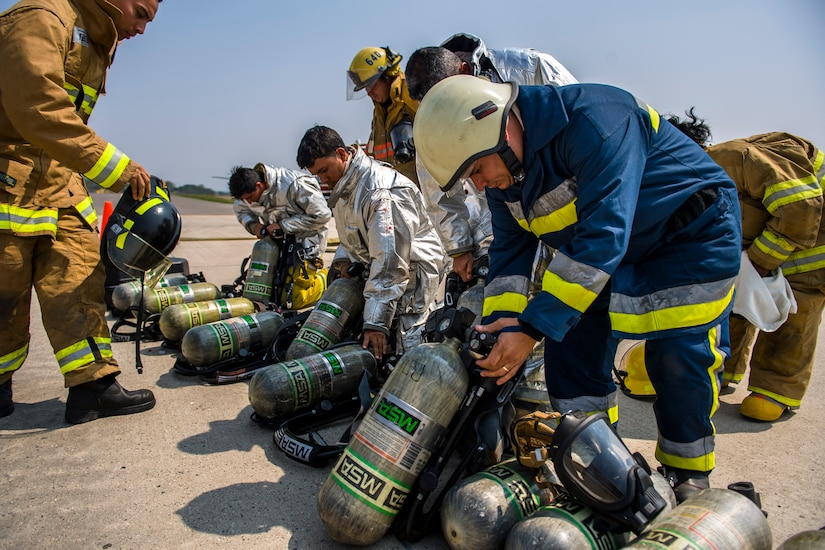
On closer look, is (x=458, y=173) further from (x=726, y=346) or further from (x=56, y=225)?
(x=56, y=225)

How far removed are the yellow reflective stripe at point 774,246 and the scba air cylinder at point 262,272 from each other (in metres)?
4.22

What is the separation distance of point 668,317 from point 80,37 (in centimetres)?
335

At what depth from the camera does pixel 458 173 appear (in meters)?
2.05

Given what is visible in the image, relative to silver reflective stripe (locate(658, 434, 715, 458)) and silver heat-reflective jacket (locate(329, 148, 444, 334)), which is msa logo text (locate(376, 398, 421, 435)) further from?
silver heat-reflective jacket (locate(329, 148, 444, 334))

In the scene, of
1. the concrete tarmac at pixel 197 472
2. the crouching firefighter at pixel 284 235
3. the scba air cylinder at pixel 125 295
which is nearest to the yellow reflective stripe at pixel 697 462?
the concrete tarmac at pixel 197 472

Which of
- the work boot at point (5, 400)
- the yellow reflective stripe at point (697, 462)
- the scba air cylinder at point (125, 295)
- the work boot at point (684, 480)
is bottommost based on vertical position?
the scba air cylinder at point (125, 295)

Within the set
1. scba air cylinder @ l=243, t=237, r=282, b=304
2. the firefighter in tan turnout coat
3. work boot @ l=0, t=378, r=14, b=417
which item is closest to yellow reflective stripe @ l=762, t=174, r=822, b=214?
the firefighter in tan turnout coat

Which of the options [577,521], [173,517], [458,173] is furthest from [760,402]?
[173,517]

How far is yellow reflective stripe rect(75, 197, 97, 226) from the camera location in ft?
11.2

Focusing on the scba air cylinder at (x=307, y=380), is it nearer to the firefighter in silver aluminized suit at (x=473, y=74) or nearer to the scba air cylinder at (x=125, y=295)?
the firefighter in silver aluminized suit at (x=473, y=74)

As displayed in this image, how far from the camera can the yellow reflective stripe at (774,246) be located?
325 cm

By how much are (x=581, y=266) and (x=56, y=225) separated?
2.98 metres

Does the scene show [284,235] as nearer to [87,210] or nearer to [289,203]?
[289,203]

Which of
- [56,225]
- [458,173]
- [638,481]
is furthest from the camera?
[56,225]
